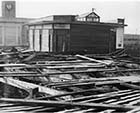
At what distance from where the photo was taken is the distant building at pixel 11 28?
38969 mm

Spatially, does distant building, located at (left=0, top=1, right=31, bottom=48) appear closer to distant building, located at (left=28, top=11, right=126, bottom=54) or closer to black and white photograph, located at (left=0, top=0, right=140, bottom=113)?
black and white photograph, located at (left=0, top=0, right=140, bottom=113)

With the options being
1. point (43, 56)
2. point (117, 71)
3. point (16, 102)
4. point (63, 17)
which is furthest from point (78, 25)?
point (16, 102)

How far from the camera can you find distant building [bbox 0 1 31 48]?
3897 centimetres

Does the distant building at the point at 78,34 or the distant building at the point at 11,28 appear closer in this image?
the distant building at the point at 78,34

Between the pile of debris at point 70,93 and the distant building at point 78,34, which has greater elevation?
the distant building at point 78,34

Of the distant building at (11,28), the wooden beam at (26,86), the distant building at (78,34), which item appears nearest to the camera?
the wooden beam at (26,86)

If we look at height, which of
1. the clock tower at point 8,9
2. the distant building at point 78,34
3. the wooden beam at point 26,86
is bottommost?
the wooden beam at point 26,86

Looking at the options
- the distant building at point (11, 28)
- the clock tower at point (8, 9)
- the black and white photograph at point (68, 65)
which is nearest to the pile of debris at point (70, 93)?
the black and white photograph at point (68, 65)

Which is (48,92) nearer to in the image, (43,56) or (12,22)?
(43,56)

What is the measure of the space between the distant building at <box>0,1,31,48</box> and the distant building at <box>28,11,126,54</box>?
14.2m

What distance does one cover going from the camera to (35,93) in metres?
6.62

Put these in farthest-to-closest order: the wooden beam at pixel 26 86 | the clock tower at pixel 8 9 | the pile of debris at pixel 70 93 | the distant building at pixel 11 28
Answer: the clock tower at pixel 8 9 < the distant building at pixel 11 28 < the wooden beam at pixel 26 86 < the pile of debris at pixel 70 93

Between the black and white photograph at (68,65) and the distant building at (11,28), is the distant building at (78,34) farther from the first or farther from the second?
the distant building at (11,28)

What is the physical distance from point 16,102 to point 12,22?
36.0m
